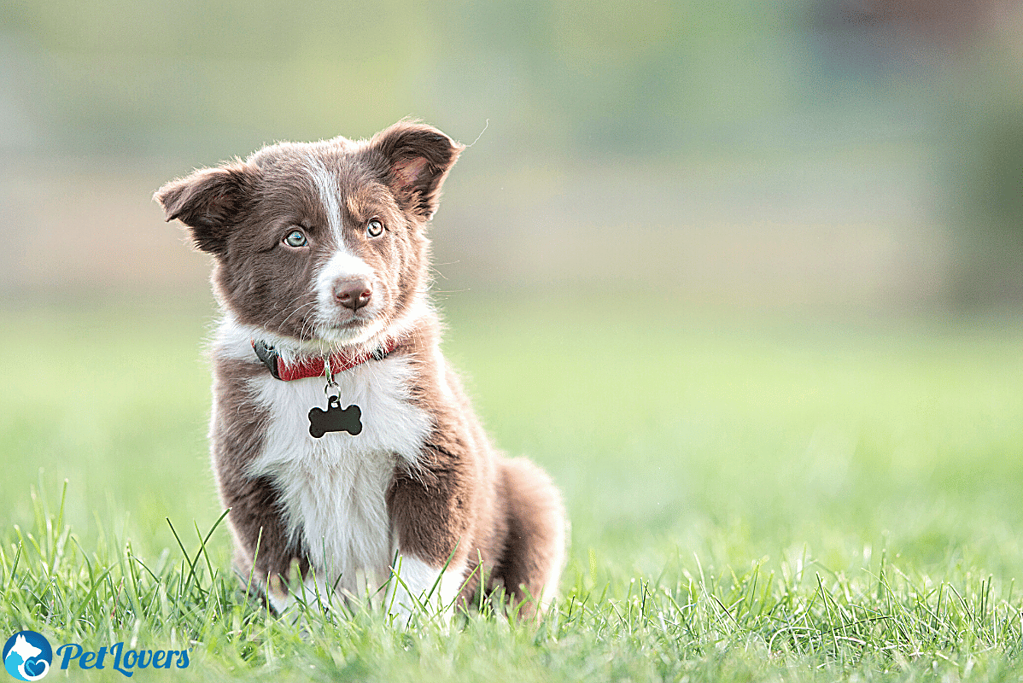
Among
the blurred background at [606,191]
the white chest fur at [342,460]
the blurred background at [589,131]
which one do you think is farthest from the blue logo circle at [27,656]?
the blurred background at [589,131]

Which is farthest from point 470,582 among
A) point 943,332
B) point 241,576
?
point 943,332

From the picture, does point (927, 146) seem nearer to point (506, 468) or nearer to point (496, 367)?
point (496, 367)

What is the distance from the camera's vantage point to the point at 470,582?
3.36 meters

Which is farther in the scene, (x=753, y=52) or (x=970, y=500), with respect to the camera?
(x=753, y=52)

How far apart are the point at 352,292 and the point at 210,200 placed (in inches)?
22.5

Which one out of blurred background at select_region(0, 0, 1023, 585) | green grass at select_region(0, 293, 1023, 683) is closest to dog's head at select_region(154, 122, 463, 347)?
green grass at select_region(0, 293, 1023, 683)

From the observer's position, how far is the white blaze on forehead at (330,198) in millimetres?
2998

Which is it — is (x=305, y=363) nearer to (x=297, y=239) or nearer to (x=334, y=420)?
(x=334, y=420)

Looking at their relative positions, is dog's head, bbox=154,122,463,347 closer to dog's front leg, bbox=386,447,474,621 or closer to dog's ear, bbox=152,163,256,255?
dog's ear, bbox=152,163,256,255

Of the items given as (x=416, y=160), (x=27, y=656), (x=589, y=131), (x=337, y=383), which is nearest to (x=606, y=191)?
(x=589, y=131)

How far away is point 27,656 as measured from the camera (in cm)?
258

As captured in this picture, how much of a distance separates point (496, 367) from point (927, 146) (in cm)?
1173

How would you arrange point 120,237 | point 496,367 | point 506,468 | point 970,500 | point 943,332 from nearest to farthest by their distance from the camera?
1. point 506,468
2. point 970,500
3. point 496,367
4. point 120,237
5. point 943,332

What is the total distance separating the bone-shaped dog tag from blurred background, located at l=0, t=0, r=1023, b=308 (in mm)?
13727
